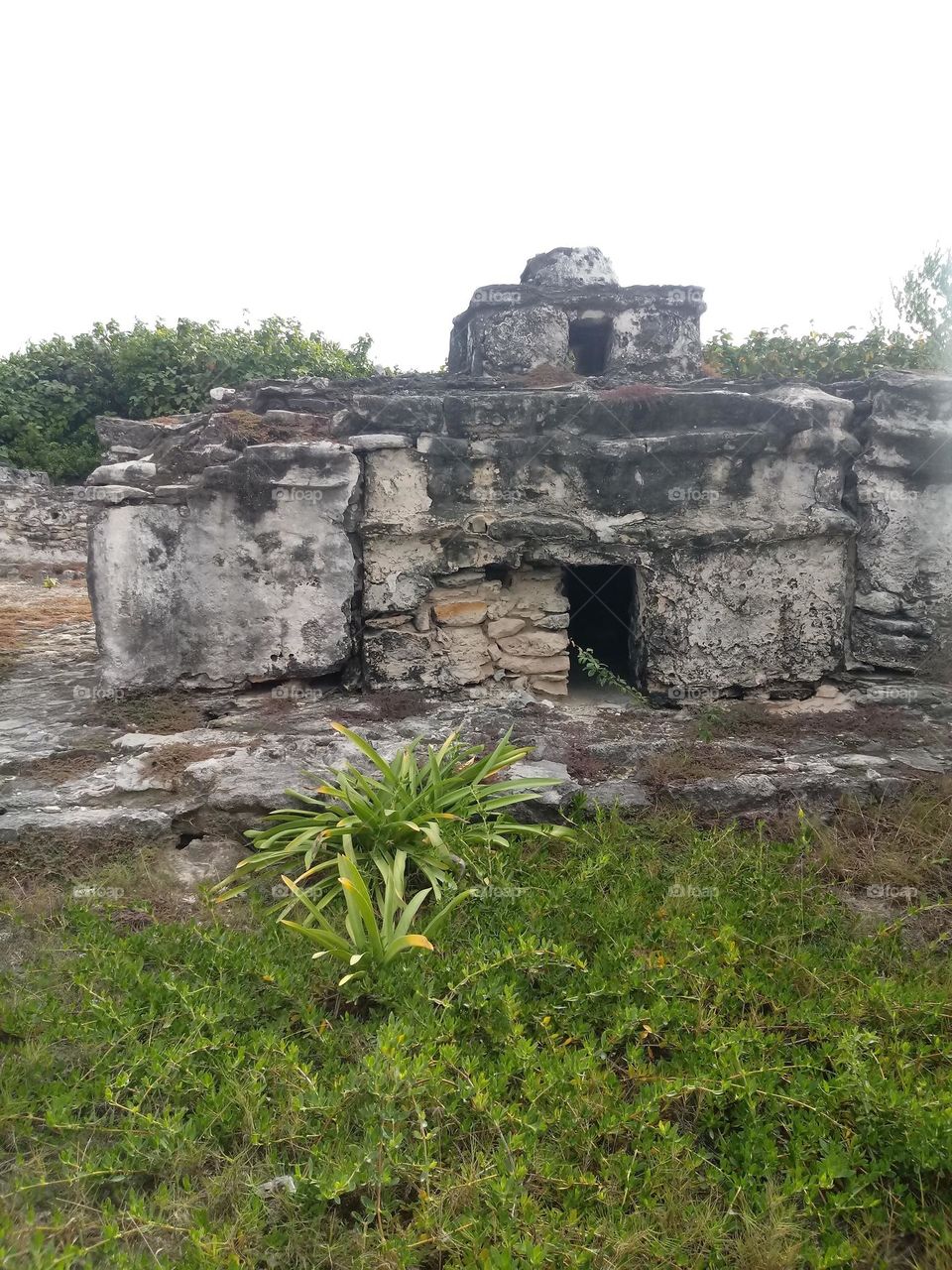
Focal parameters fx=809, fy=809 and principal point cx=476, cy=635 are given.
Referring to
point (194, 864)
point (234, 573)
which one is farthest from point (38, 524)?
point (194, 864)

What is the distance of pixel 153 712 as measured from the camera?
4617mm

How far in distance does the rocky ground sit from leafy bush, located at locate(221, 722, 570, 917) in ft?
0.65

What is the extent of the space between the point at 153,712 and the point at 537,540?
97.0 inches

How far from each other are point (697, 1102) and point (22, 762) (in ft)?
11.2

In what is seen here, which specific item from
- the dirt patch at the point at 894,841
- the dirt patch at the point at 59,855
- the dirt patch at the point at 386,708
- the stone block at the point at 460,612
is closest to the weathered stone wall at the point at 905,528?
the dirt patch at the point at 894,841

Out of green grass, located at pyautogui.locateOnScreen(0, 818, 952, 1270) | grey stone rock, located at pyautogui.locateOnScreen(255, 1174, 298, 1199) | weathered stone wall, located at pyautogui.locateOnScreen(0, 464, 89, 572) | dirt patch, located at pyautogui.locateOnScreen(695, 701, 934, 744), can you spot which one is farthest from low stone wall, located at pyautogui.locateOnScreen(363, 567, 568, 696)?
weathered stone wall, located at pyautogui.locateOnScreen(0, 464, 89, 572)

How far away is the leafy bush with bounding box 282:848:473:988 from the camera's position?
270 centimetres

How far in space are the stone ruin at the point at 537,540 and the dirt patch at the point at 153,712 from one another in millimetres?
112

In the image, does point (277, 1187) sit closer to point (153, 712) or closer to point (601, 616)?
point (153, 712)

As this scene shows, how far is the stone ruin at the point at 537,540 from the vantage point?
4793 millimetres

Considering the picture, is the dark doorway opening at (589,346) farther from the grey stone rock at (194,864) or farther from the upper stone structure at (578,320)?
the grey stone rock at (194,864)

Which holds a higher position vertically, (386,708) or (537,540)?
(537,540)

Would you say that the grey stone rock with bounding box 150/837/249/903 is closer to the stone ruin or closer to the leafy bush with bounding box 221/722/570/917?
the leafy bush with bounding box 221/722/570/917

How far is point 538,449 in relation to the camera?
16.3ft
